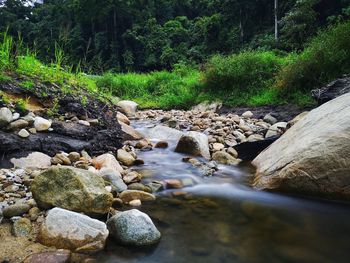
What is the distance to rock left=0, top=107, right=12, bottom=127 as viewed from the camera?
3814 millimetres

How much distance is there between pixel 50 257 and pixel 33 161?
1810 millimetres

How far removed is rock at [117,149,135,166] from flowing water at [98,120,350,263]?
0.64 metres

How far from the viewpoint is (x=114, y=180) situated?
346 centimetres

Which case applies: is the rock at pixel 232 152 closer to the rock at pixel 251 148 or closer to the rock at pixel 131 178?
the rock at pixel 251 148

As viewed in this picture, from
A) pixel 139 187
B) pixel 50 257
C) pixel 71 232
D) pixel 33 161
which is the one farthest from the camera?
pixel 33 161

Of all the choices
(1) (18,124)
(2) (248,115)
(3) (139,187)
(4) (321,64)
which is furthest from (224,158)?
(4) (321,64)

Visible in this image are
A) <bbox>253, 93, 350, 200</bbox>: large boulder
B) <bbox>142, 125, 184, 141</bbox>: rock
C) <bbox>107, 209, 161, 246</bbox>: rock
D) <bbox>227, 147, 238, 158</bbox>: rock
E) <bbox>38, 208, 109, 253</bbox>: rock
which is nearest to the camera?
<bbox>38, 208, 109, 253</bbox>: rock

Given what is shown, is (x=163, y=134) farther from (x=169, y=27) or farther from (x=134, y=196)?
(x=169, y=27)

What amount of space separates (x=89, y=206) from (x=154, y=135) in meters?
3.89

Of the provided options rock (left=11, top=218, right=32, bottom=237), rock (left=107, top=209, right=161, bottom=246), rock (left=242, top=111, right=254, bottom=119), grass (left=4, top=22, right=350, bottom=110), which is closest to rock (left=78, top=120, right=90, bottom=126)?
grass (left=4, top=22, right=350, bottom=110)

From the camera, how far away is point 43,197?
106 inches

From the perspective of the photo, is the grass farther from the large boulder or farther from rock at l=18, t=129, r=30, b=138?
the large boulder

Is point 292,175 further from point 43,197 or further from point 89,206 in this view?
point 43,197

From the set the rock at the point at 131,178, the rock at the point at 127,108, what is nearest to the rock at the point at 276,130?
the rock at the point at 131,178
